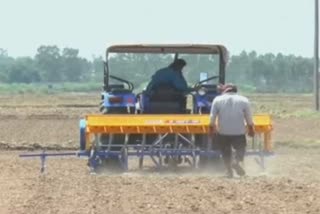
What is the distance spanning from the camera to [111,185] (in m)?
13.5

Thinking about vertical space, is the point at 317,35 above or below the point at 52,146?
above

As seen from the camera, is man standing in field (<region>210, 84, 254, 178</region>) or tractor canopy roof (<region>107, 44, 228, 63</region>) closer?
man standing in field (<region>210, 84, 254, 178</region>)

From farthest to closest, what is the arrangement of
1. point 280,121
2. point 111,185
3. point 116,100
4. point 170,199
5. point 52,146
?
1. point 280,121
2. point 52,146
3. point 116,100
4. point 111,185
5. point 170,199

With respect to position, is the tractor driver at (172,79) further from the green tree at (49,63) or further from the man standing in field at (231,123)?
the green tree at (49,63)

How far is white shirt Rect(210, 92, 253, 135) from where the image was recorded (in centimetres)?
1558

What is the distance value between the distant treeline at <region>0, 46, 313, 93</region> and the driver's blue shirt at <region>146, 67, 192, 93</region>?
330 feet

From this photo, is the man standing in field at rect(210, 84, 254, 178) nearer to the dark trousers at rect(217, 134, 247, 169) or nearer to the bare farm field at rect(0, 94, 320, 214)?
the dark trousers at rect(217, 134, 247, 169)

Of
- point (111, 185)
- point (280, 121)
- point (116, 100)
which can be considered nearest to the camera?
point (111, 185)

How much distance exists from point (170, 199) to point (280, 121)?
98.9 ft

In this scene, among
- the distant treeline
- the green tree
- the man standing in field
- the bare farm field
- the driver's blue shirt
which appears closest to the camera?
the bare farm field

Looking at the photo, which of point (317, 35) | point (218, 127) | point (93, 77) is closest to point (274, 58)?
point (93, 77)

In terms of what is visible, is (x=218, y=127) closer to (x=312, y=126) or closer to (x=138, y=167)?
(x=138, y=167)

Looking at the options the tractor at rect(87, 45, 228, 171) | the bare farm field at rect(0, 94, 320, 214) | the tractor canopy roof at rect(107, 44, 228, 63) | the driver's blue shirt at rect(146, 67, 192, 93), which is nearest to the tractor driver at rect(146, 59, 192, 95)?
the driver's blue shirt at rect(146, 67, 192, 93)

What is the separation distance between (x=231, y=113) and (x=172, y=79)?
2197 millimetres
